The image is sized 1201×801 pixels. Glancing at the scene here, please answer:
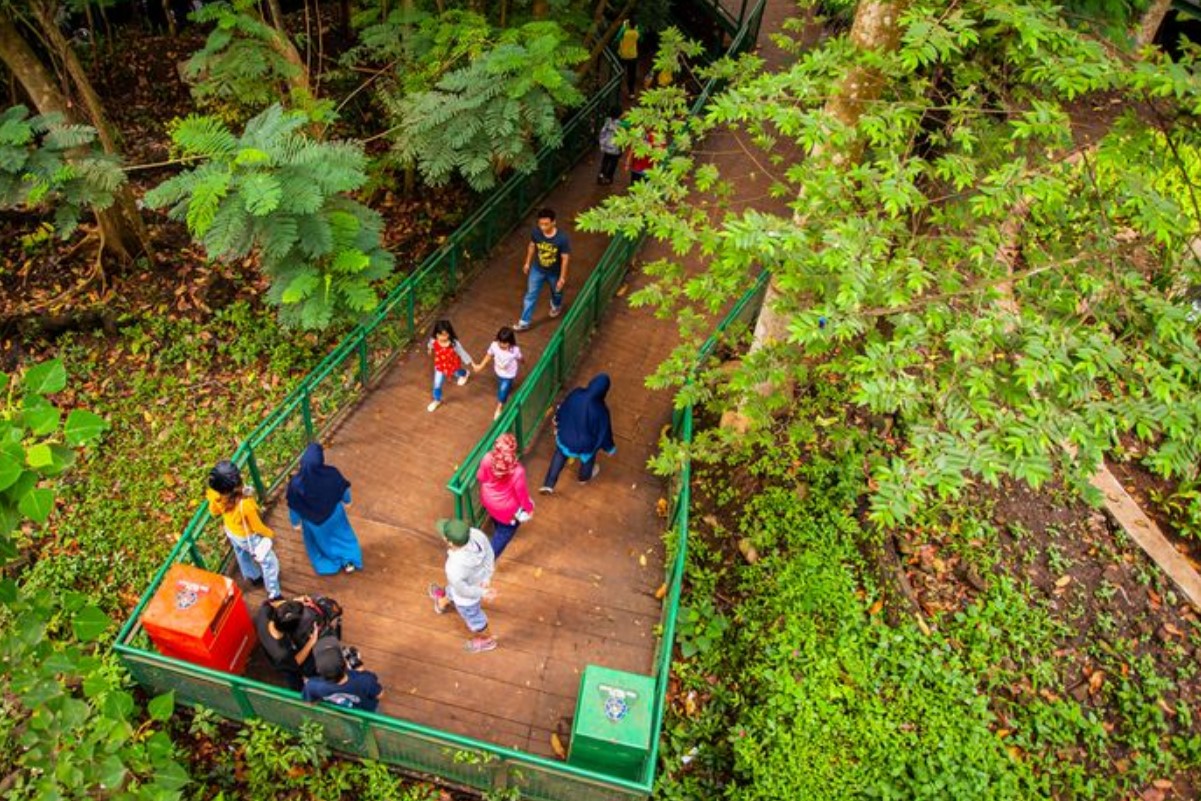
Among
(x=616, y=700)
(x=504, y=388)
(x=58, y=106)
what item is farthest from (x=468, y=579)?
(x=58, y=106)

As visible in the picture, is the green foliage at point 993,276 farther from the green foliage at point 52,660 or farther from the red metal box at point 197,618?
the red metal box at point 197,618

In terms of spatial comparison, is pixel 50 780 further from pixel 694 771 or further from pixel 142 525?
pixel 142 525

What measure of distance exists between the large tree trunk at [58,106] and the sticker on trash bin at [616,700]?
32.1 ft

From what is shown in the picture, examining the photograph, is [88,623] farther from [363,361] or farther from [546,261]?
[546,261]

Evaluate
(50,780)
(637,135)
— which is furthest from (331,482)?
(637,135)

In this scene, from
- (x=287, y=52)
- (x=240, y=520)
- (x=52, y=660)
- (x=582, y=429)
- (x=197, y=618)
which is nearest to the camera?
(x=52, y=660)

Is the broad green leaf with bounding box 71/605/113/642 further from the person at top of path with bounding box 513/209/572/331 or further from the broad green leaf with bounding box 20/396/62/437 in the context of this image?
the person at top of path with bounding box 513/209/572/331

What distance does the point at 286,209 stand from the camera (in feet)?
27.6

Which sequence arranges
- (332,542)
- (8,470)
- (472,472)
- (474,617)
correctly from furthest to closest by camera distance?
1. (472,472)
2. (332,542)
3. (474,617)
4. (8,470)

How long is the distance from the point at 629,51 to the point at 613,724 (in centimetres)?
1337

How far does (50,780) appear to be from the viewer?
4.17 m

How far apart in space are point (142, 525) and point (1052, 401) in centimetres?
1004

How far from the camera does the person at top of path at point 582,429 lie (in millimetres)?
8469

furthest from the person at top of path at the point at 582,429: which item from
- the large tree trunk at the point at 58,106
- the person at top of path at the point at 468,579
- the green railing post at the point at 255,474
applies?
the large tree trunk at the point at 58,106
